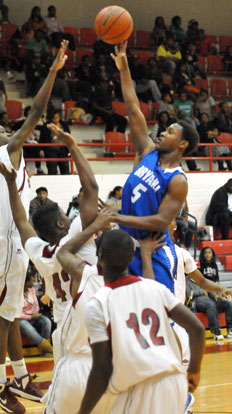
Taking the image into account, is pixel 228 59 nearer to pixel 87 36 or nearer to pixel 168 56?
pixel 168 56

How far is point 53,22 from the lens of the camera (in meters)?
18.7

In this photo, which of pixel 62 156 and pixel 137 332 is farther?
pixel 62 156

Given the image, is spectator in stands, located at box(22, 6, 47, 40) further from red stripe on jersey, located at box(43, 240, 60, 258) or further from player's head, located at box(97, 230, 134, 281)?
player's head, located at box(97, 230, 134, 281)

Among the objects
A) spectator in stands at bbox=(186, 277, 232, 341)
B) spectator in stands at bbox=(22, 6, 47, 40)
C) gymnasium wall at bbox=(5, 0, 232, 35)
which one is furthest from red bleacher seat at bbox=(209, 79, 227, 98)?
spectator in stands at bbox=(186, 277, 232, 341)

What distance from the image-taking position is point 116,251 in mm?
3395

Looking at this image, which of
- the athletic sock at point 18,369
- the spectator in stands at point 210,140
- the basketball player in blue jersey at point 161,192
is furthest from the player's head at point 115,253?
the spectator in stands at point 210,140

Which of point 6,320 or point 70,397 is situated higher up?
point 70,397

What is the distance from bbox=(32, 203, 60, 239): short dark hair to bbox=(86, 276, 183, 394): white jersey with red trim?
970 mm

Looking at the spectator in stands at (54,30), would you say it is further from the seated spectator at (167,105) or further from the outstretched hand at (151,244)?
the outstretched hand at (151,244)

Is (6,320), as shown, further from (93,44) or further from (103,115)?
(93,44)

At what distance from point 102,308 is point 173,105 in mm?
15439

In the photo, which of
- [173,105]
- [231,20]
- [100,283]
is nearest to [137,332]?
[100,283]

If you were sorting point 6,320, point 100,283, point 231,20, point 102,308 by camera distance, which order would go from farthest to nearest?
point 231,20
point 6,320
point 100,283
point 102,308

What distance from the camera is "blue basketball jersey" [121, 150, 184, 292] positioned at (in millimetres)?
4621
